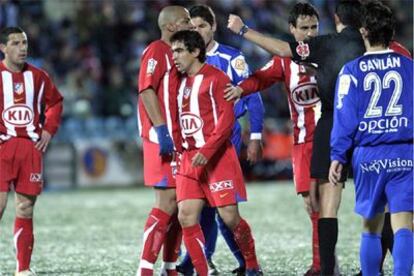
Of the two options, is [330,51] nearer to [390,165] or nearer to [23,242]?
[390,165]

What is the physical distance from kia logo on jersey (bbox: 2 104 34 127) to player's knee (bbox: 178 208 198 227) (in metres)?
1.74

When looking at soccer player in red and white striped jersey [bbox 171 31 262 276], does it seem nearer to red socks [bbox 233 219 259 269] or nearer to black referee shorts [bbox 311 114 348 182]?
red socks [bbox 233 219 259 269]

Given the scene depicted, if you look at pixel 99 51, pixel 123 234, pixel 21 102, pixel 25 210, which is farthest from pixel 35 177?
pixel 99 51

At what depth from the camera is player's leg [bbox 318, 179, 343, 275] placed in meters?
7.51

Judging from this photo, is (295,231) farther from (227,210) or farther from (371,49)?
(371,49)

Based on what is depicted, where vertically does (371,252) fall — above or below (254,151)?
below

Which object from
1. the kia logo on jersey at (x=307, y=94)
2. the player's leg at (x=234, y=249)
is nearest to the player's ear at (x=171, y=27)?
the kia logo on jersey at (x=307, y=94)

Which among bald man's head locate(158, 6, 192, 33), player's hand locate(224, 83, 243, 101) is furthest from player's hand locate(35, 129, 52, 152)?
player's hand locate(224, 83, 243, 101)

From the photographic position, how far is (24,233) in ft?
27.6

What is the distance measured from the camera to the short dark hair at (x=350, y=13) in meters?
7.55

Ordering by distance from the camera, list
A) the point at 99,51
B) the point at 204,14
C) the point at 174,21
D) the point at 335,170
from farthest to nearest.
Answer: the point at 99,51, the point at 204,14, the point at 174,21, the point at 335,170

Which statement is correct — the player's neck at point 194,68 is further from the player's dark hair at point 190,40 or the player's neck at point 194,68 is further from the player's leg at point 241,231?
the player's leg at point 241,231

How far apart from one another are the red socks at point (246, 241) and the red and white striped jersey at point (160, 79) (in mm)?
831

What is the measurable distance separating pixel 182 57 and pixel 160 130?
543 mm
